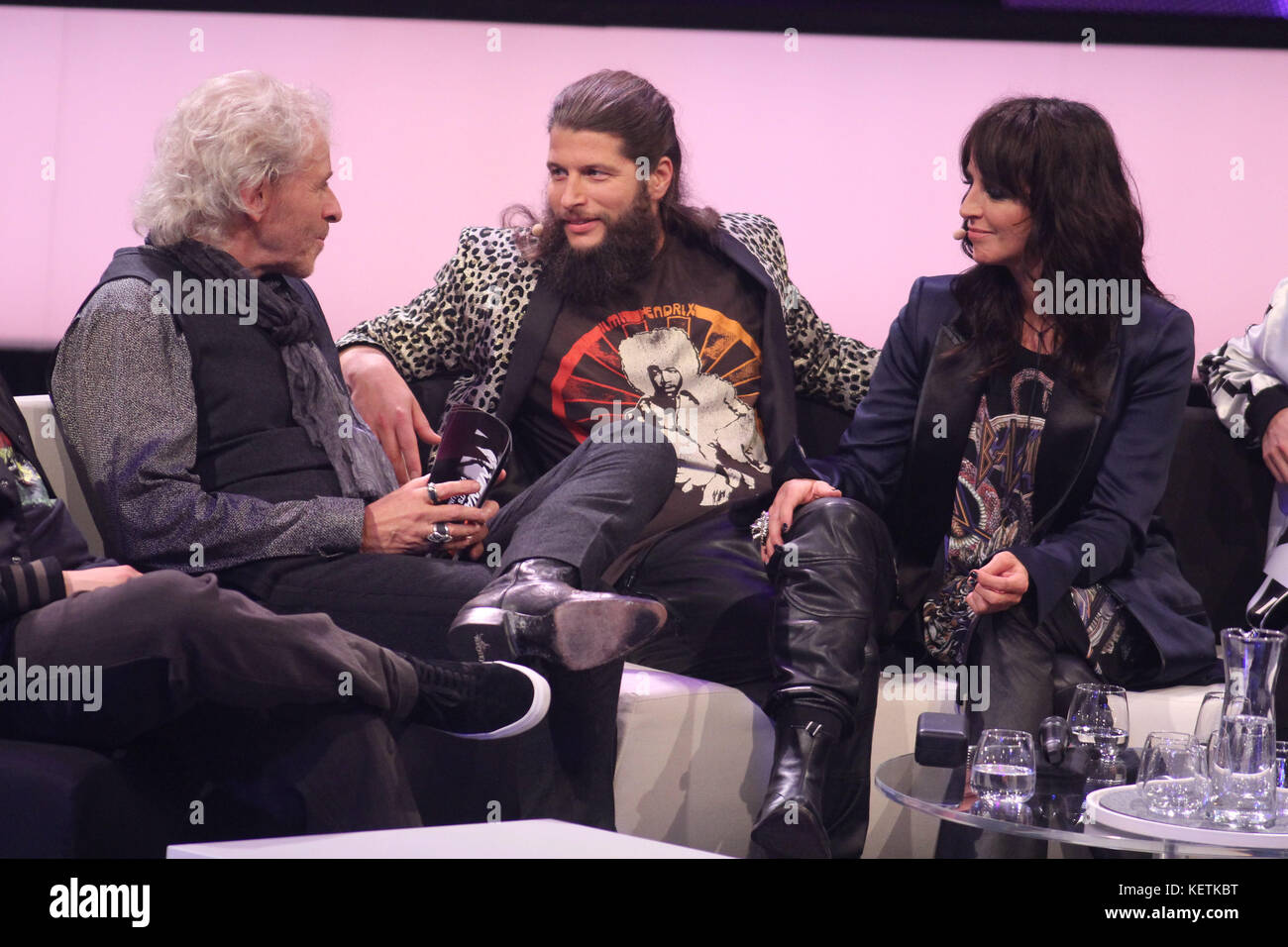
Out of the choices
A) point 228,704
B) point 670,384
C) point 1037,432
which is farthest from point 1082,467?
point 228,704

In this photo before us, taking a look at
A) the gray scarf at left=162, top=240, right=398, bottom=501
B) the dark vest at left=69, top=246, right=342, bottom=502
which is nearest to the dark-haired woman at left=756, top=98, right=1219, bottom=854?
the gray scarf at left=162, top=240, right=398, bottom=501

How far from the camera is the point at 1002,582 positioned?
112 inches

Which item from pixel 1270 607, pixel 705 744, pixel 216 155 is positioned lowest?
pixel 705 744

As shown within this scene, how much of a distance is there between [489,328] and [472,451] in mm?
578

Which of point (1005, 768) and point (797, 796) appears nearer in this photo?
point (1005, 768)

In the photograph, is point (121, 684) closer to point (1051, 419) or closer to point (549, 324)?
point (549, 324)

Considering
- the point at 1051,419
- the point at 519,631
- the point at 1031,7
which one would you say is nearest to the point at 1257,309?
the point at 1031,7

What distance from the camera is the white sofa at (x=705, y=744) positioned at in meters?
2.90

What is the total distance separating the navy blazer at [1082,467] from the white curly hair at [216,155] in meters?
1.21

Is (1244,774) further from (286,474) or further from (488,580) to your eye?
(286,474)

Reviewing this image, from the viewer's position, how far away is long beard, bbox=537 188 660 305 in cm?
341

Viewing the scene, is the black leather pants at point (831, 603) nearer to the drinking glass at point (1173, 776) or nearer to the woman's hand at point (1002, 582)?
the woman's hand at point (1002, 582)

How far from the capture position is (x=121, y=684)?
2.12 meters
